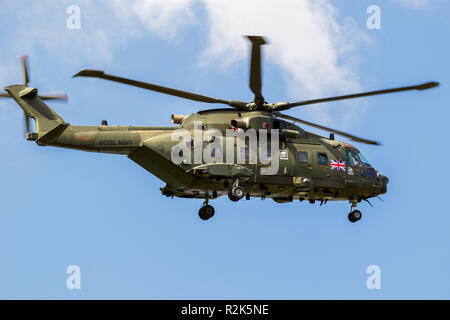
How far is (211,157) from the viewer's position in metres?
32.3

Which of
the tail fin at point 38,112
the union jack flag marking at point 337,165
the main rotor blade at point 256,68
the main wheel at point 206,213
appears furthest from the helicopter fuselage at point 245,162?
the main rotor blade at point 256,68

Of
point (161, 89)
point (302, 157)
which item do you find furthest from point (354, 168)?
point (161, 89)

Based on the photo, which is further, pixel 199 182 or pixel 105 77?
pixel 199 182

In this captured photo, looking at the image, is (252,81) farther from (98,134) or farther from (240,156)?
(98,134)

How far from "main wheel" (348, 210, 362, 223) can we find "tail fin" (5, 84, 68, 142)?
13745 millimetres

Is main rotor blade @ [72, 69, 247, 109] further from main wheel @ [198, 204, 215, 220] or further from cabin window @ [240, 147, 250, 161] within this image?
main wheel @ [198, 204, 215, 220]

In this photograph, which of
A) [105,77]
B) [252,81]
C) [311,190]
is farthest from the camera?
[311,190]

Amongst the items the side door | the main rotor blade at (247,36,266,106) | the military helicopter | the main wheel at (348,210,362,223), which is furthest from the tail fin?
the main wheel at (348,210,362,223)

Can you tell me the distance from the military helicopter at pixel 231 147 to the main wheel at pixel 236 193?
0.13 feet

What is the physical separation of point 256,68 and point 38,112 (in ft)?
28.7

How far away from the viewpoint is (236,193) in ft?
107

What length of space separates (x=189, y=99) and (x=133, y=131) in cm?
265

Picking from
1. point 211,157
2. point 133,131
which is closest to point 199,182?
point 211,157

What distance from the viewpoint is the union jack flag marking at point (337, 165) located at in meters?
35.2
